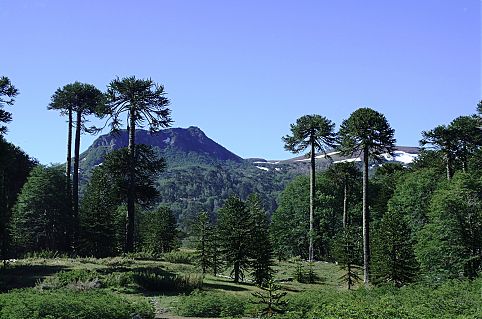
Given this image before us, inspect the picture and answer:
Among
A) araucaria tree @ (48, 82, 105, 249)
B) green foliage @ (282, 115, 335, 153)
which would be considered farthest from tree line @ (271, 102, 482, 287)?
araucaria tree @ (48, 82, 105, 249)

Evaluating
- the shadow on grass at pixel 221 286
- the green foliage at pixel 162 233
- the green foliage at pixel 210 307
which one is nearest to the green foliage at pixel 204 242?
the shadow on grass at pixel 221 286

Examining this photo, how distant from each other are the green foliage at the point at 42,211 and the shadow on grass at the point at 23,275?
53.8 ft

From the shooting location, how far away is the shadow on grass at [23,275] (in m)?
25.4

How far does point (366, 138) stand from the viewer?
37.1 meters

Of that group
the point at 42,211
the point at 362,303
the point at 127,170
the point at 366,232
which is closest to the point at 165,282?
the point at 362,303

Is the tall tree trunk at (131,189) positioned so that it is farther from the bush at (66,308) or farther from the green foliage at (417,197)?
the green foliage at (417,197)

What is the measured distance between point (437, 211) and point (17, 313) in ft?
88.2

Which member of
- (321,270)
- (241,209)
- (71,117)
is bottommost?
(321,270)

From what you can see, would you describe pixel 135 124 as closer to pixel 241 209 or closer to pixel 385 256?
pixel 241 209

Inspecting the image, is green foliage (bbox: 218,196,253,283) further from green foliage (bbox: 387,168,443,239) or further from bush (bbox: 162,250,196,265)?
green foliage (bbox: 387,168,443,239)

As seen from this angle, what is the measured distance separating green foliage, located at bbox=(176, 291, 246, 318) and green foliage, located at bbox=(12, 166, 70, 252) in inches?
1051

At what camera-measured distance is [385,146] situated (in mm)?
37531

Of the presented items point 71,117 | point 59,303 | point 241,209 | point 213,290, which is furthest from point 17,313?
Result: point 71,117

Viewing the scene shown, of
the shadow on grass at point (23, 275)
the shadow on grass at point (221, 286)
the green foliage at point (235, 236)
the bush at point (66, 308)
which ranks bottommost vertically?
the shadow on grass at point (221, 286)
